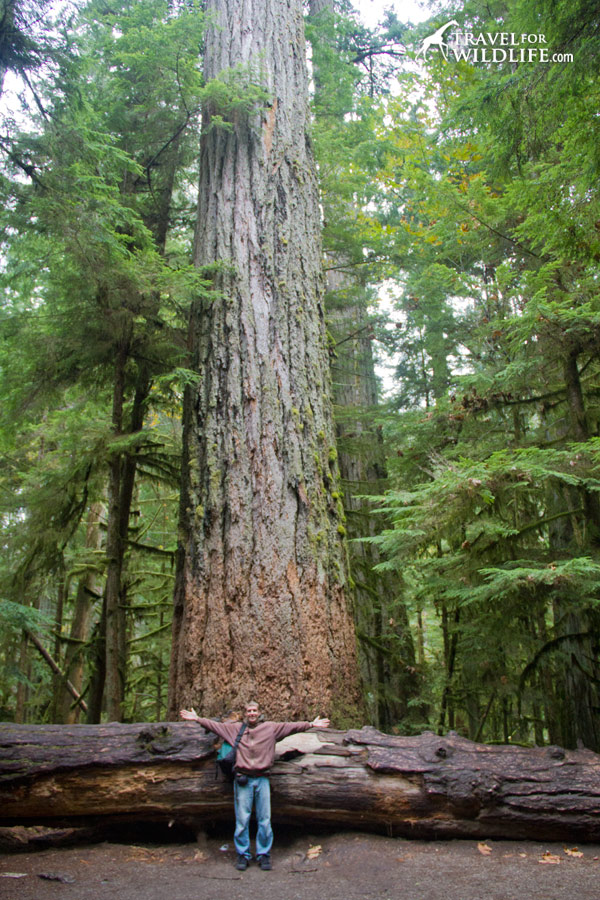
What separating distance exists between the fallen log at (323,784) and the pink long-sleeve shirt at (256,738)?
0.13 metres

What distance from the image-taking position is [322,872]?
326 centimetres

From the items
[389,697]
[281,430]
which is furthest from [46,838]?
[389,697]

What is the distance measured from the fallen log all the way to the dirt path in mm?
147

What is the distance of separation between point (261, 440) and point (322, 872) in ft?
9.91

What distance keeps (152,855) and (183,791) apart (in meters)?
0.41

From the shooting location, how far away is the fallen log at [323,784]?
3.48 meters

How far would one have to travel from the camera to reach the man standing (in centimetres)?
344

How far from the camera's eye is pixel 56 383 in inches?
253

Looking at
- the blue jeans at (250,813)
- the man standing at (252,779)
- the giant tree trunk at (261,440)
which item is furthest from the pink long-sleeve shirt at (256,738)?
the giant tree trunk at (261,440)

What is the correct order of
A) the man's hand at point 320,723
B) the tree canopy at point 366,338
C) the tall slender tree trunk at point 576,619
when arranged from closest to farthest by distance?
the man's hand at point 320,723 → the tree canopy at point 366,338 → the tall slender tree trunk at point 576,619

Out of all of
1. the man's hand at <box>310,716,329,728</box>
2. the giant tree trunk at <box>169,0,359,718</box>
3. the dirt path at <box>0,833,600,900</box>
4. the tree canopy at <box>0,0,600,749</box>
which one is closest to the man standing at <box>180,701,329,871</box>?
the dirt path at <box>0,833,600,900</box>

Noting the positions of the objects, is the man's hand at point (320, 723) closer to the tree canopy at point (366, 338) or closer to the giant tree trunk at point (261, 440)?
the giant tree trunk at point (261, 440)

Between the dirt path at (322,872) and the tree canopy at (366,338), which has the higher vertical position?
the tree canopy at (366,338)

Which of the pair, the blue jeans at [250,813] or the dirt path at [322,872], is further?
the blue jeans at [250,813]
